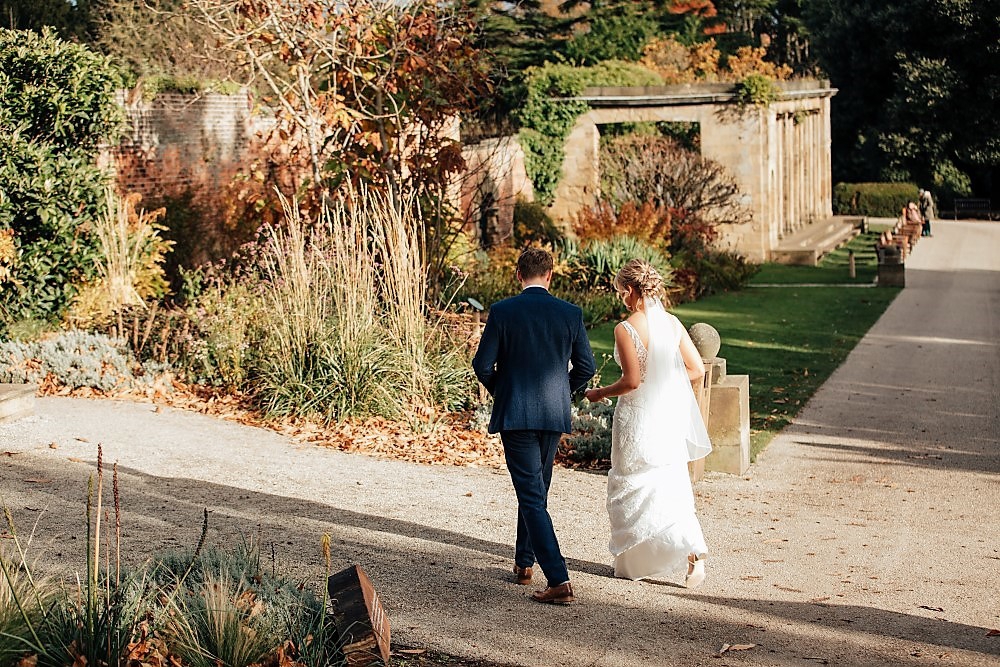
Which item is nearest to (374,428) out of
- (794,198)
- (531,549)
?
(531,549)

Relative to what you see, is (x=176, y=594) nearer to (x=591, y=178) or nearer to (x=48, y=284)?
(x=48, y=284)

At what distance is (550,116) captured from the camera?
2897cm

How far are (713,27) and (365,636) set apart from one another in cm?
4884

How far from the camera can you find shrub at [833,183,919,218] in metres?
41.8

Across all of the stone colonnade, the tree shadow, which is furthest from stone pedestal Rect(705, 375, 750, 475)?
the stone colonnade

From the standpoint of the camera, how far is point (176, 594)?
14.8 ft

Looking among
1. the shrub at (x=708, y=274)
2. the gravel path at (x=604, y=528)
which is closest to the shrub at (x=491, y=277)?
the shrub at (x=708, y=274)

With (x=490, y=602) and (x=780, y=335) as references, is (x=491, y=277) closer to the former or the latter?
(x=780, y=335)

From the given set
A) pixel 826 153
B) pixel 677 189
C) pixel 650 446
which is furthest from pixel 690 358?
pixel 826 153

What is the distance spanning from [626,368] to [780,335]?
462 inches

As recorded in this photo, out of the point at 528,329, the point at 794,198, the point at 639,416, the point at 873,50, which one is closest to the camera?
the point at 528,329

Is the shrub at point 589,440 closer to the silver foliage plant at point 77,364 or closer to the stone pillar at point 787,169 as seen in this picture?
the silver foliage plant at point 77,364

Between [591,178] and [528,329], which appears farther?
[591,178]

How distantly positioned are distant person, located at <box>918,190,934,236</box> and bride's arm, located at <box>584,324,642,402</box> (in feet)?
101
